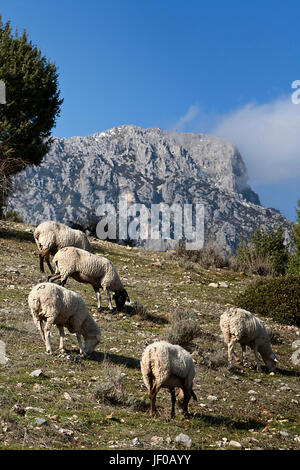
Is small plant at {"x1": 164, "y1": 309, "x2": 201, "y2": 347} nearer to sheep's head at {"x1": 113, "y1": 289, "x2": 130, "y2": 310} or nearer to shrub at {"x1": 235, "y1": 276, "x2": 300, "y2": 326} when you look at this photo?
sheep's head at {"x1": 113, "y1": 289, "x2": 130, "y2": 310}

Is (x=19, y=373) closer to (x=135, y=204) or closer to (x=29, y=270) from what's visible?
(x=29, y=270)

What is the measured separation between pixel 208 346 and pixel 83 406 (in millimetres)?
6244

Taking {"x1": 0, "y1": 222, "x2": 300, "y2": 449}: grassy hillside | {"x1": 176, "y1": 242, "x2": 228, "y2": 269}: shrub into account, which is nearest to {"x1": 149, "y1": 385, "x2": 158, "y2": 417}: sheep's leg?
{"x1": 0, "y1": 222, "x2": 300, "y2": 449}: grassy hillside

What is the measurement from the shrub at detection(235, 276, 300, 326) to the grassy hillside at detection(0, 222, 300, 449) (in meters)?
1.78

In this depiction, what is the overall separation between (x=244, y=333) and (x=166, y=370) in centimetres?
508

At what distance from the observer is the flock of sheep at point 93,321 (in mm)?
7598

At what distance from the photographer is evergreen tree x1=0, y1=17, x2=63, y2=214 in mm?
25547

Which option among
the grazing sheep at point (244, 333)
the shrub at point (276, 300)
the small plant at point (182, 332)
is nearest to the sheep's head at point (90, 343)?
the small plant at point (182, 332)

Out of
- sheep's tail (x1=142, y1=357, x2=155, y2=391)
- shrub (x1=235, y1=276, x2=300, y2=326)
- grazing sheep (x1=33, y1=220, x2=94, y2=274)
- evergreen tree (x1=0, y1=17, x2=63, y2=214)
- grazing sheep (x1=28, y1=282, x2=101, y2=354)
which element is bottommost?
shrub (x1=235, y1=276, x2=300, y2=326)

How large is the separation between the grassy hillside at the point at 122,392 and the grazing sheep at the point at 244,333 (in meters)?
0.41

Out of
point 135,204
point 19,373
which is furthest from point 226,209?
point 19,373

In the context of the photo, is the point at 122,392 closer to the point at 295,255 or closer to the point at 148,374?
the point at 148,374

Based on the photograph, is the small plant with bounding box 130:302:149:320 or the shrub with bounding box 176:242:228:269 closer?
the small plant with bounding box 130:302:149:320
